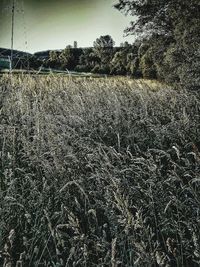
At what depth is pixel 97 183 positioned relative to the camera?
3.11 metres

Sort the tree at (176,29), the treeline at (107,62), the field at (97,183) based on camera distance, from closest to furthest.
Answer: the field at (97,183)
the tree at (176,29)
the treeline at (107,62)

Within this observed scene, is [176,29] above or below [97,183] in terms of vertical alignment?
above

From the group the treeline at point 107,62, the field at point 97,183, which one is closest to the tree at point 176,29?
the treeline at point 107,62

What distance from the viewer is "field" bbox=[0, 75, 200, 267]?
7.10ft

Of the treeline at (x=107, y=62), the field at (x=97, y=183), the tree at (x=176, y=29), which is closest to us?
the field at (x=97, y=183)

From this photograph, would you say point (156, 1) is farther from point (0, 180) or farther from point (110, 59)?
point (0, 180)

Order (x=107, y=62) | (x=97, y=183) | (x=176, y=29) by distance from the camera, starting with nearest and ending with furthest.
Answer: (x=97, y=183)
(x=176, y=29)
(x=107, y=62)

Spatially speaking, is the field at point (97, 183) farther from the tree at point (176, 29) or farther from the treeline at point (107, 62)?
the treeline at point (107, 62)

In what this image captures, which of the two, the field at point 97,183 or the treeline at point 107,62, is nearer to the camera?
the field at point 97,183

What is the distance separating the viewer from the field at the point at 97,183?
2.16m

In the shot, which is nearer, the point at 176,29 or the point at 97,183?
the point at 97,183

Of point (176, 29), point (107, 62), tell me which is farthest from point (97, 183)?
point (107, 62)

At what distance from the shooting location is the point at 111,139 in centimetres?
456

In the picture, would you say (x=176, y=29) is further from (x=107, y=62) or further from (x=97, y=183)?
(x=107, y=62)
